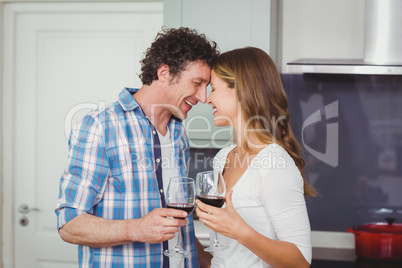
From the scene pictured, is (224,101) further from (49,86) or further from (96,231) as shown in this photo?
(49,86)

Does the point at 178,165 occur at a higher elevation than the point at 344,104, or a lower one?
lower

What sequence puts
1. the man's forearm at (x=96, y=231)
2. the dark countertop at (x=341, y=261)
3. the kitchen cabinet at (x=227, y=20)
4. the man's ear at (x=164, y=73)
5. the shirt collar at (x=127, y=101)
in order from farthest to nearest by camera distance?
1. the kitchen cabinet at (x=227, y=20)
2. the dark countertop at (x=341, y=261)
3. the man's ear at (x=164, y=73)
4. the shirt collar at (x=127, y=101)
5. the man's forearm at (x=96, y=231)

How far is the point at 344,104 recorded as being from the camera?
3.03 m

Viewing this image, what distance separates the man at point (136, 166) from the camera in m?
1.68

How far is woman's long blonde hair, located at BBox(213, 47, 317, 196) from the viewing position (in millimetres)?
1678

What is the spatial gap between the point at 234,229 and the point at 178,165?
0.61 metres

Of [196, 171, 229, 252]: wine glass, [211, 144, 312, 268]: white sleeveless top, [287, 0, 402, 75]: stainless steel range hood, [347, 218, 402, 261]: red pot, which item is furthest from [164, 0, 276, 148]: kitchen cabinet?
[196, 171, 229, 252]: wine glass

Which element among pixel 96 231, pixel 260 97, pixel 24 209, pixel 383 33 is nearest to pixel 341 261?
pixel 383 33

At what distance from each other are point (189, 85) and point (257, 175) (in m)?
0.54

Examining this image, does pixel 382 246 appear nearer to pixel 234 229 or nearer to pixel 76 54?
pixel 234 229

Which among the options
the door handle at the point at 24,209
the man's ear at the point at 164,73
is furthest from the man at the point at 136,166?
the door handle at the point at 24,209

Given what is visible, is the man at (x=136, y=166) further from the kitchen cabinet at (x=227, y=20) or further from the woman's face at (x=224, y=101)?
the kitchen cabinet at (x=227, y=20)

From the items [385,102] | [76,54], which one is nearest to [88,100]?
[76,54]

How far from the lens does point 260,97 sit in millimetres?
1676
